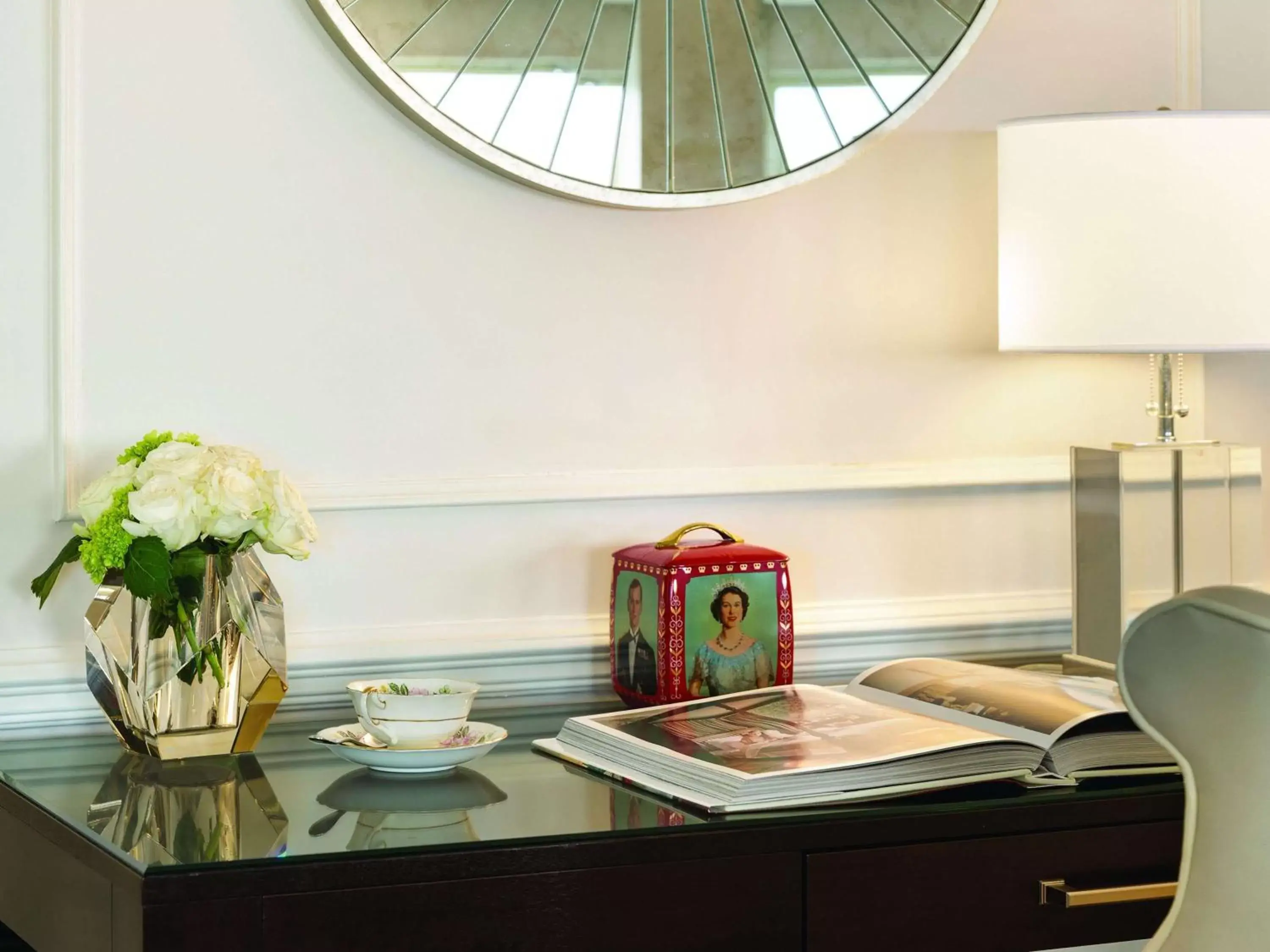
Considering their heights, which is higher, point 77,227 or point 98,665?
point 77,227

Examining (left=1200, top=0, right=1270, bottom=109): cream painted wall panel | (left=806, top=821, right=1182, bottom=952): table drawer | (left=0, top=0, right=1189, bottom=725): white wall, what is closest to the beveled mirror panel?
(left=0, top=0, right=1189, bottom=725): white wall

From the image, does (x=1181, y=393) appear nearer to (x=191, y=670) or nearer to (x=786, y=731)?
(x=786, y=731)

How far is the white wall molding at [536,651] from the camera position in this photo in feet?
4.70

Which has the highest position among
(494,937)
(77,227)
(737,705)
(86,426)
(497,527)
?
(77,227)

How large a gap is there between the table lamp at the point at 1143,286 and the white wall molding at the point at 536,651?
0.21 meters

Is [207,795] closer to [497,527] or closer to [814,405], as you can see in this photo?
[497,527]

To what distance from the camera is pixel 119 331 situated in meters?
1.44

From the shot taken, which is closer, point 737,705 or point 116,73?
point 737,705

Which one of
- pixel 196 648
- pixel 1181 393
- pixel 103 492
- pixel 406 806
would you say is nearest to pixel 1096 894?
pixel 406 806

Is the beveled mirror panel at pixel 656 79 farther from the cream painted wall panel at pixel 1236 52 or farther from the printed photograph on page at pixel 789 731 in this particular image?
the printed photograph on page at pixel 789 731

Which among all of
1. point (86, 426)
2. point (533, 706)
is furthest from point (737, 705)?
point (86, 426)

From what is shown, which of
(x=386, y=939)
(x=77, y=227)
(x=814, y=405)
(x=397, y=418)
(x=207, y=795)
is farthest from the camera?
(x=814, y=405)

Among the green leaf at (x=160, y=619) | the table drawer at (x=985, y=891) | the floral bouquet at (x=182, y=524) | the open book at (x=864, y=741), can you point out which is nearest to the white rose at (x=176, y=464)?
the floral bouquet at (x=182, y=524)

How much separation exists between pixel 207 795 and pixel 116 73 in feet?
2.44
